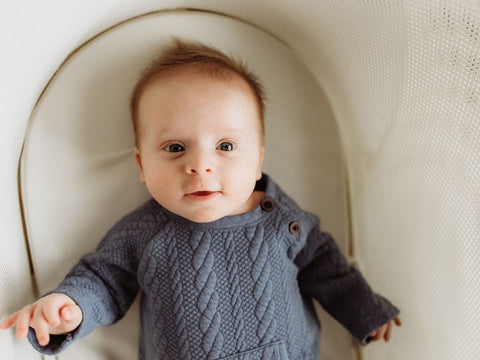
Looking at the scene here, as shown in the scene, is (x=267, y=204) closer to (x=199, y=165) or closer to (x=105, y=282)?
(x=199, y=165)

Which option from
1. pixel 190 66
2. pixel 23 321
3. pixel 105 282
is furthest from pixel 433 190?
pixel 23 321

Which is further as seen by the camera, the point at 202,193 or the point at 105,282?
the point at 105,282

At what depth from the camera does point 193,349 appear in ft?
3.20

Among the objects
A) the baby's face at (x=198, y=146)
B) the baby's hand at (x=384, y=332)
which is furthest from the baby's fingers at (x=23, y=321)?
the baby's hand at (x=384, y=332)

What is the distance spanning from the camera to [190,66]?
0.98 meters

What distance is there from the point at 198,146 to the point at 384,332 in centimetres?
60

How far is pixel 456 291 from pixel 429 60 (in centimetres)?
44

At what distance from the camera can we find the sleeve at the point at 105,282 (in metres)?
0.96

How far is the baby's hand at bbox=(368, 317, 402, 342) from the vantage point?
1.09m

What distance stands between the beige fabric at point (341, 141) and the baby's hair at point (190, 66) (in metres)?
0.08

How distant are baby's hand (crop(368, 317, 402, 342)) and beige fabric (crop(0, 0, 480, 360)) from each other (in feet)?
0.08

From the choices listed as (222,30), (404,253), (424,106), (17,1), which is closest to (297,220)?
(404,253)

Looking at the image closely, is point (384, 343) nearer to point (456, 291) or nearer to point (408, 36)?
point (456, 291)

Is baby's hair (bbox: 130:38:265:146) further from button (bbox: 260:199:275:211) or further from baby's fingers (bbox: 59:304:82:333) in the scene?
baby's fingers (bbox: 59:304:82:333)
